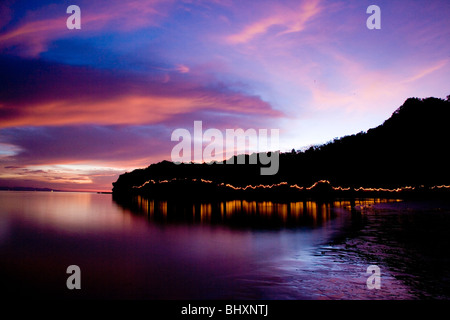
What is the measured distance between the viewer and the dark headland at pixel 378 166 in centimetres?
5928

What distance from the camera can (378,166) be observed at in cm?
6825

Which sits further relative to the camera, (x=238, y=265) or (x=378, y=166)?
(x=378, y=166)

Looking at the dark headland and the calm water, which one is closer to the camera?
the calm water

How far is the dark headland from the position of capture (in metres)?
59.3

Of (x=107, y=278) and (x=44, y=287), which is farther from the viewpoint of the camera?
(x=107, y=278)

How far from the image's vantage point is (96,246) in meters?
15.8

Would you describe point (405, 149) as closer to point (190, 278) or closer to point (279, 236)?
point (279, 236)

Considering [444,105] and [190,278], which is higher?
[444,105]

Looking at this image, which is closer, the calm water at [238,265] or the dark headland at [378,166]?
the calm water at [238,265]

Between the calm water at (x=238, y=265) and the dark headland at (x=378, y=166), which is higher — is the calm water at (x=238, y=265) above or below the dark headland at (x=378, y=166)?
below

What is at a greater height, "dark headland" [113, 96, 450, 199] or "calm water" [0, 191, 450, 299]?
"dark headland" [113, 96, 450, 199]

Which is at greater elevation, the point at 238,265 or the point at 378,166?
the point at 378,166

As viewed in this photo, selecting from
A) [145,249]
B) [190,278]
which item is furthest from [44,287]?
[145,249]

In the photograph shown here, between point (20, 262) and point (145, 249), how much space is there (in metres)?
4.48
